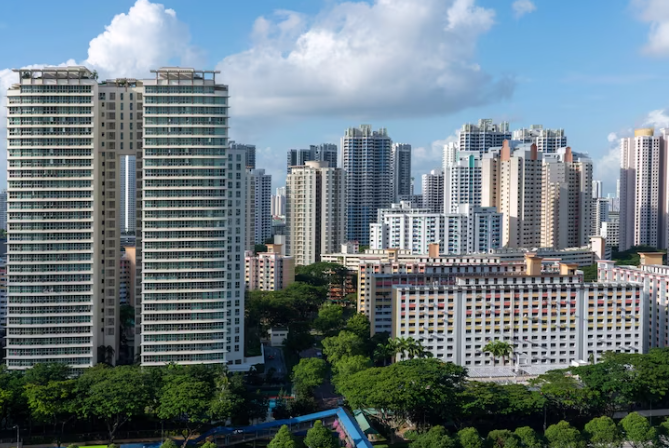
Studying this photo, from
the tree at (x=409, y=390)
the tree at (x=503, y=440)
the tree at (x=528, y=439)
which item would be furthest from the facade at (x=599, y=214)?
the tree at (x=503, y=440)

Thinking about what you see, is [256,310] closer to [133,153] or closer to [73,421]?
[133,153]

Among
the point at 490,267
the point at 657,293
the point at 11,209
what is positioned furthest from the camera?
the point at 490,267

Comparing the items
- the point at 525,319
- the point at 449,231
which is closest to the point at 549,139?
the point at 449,231

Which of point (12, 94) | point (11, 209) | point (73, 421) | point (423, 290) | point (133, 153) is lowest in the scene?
point (73, 421)

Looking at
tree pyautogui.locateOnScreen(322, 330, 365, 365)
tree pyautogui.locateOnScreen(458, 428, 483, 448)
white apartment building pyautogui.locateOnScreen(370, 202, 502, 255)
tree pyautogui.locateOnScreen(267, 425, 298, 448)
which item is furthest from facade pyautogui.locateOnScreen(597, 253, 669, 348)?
tree pyautogui.locateOnScreen(267, 425, 298, 448)

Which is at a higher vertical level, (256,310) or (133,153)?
(133,153)

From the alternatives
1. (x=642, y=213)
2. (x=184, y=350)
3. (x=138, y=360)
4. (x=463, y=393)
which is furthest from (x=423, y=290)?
(x=642, y=213)

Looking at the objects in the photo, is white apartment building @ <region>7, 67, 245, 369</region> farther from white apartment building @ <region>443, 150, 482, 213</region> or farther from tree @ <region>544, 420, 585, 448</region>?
white apartment building @ <region>443, 150, 482, 213</region>
